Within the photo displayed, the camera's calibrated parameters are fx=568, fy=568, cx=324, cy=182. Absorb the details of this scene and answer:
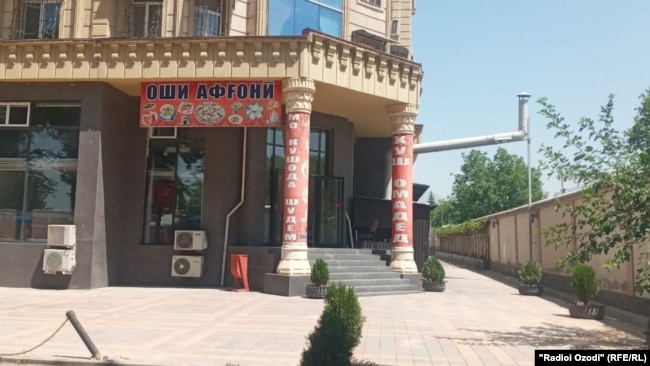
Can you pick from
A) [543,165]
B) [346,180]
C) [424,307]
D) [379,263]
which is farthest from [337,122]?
[543,165]

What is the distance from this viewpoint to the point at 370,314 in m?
12.4

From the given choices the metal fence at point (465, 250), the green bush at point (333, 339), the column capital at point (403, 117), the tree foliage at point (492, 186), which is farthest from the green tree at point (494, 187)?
the green bush at point (333, 339)

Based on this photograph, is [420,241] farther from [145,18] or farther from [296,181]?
[145,18]

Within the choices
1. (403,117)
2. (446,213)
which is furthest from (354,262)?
(446,213)

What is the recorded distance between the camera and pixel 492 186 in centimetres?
6806

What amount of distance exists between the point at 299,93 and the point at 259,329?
815 centimetres

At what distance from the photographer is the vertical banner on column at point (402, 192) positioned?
61.0ft

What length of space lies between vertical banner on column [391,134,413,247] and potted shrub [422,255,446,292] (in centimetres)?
113

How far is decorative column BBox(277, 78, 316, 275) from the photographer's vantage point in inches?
631

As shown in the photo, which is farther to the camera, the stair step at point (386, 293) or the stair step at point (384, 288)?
the stair step at point (384, 288)

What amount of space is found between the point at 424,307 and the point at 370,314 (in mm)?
2362

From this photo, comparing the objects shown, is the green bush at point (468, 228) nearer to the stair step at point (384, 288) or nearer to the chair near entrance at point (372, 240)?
the chair near entrance at point (372, 240)

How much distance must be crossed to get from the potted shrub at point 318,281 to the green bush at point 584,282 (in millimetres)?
6138

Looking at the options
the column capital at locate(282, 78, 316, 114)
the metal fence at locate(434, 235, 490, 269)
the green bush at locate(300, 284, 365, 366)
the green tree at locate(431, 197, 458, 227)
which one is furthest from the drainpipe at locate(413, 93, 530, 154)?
the green tree at locate(431, 197, 458, 227)
